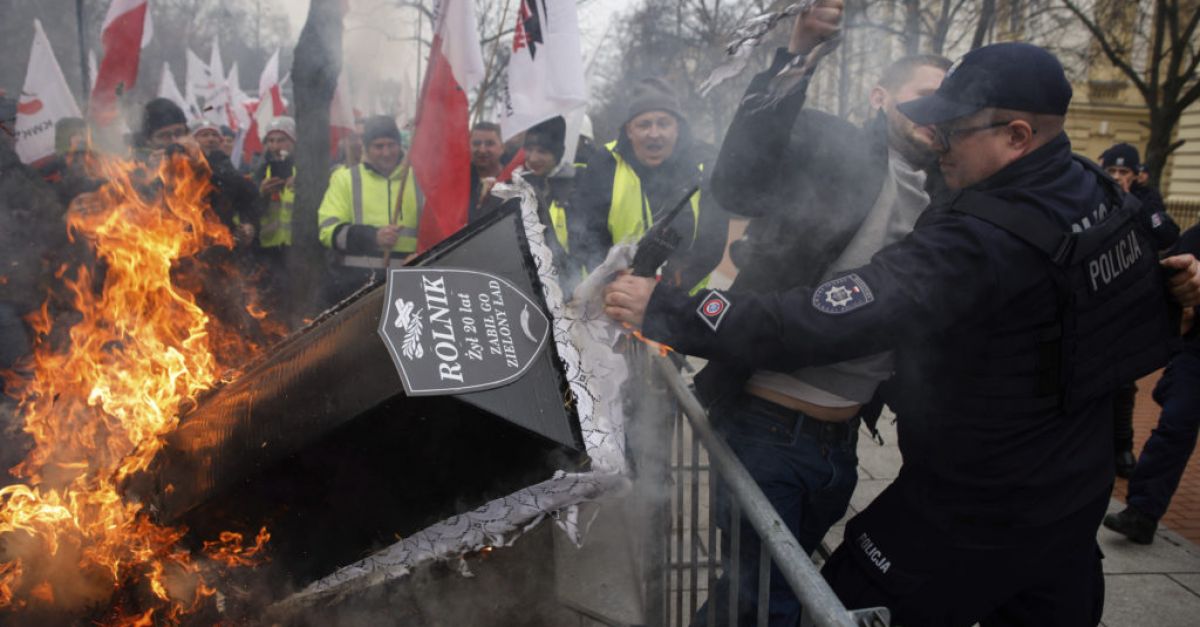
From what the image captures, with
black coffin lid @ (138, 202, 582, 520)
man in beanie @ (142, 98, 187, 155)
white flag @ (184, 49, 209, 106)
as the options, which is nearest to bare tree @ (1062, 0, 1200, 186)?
man in beanie @ (142, 98, 187, 155)

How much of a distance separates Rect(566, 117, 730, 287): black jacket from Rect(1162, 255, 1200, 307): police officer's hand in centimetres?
214

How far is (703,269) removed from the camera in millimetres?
4191

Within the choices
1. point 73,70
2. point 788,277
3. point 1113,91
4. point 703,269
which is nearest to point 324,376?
point 788,277

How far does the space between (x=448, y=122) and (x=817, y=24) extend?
2.56 meters

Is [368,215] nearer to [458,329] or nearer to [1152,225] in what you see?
[458,329]

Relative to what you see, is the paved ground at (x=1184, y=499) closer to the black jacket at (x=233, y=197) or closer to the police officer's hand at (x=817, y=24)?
the police officer's hand at (x=817, y=24)

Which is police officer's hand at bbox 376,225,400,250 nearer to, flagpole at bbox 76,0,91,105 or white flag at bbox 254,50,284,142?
flagpole at bbox 76,0,91,105

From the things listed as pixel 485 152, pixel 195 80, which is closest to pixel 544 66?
pixel 485 152

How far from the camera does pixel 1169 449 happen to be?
3885mm

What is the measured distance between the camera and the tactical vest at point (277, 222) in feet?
21.6

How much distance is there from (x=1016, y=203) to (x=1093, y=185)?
0.33 m

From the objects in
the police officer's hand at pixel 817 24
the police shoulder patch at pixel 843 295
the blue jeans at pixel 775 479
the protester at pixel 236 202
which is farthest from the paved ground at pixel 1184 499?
the protester at pixel 236 202

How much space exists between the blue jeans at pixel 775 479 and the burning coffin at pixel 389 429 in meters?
0.85

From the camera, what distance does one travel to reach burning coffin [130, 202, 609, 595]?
154cm
